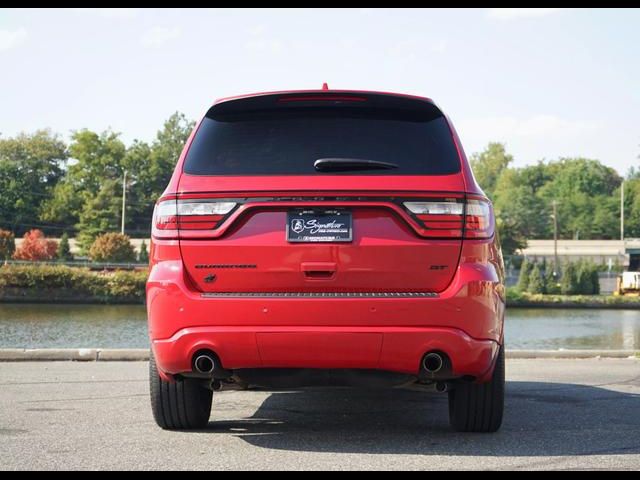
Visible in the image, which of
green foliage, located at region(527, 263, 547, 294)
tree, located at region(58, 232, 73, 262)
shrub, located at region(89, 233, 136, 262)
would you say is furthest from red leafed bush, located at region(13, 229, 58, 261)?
green foliage, located at region(527, 263, 547, 294)

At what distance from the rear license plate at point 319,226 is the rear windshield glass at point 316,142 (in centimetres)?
24

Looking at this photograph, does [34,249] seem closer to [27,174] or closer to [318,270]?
[27,174]

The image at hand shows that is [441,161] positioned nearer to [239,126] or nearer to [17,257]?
[239,126]

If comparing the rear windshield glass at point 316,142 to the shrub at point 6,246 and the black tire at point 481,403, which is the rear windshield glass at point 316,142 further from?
the shrub at point 6,246

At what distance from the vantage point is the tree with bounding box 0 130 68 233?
12288cm

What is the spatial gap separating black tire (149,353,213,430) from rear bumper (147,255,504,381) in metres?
0.59

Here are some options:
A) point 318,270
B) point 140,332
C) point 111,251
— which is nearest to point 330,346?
point 318,270

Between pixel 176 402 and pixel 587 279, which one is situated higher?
pixel 176 402

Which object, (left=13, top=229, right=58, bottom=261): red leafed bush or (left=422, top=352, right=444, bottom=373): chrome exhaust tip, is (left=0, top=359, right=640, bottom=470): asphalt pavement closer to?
(left=422, top=352, right=444, bottom=373): chrome exhaust tip

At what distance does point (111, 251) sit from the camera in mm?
103188

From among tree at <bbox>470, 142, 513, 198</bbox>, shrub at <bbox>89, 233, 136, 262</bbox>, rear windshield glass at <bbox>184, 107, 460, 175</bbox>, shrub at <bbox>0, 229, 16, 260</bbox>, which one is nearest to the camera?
rear windshield glass at <bbox>184, 107, 460, 175</bbox>

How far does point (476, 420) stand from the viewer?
228 inches

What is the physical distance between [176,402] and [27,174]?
13013 centimetres
